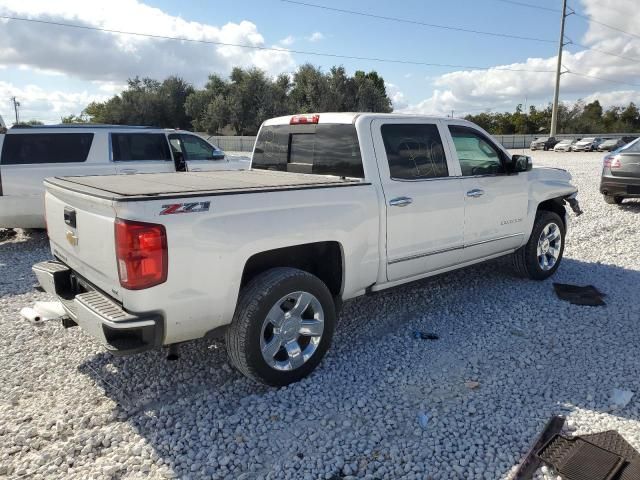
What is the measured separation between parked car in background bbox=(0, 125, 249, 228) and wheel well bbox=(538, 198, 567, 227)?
604 cm

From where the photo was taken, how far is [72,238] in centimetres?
354

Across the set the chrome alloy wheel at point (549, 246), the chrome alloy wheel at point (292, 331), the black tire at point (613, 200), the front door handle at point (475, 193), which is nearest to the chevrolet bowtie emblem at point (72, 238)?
the chrome alloy wheel at point (292, 331)

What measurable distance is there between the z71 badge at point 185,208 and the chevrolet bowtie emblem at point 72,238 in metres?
0.95

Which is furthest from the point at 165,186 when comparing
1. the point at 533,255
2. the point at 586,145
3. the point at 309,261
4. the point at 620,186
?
the point at 586,145

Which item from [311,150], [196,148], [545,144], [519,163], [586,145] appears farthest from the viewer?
[545,144]

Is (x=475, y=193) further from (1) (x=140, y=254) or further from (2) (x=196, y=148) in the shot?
(2) (x=196, y=148)

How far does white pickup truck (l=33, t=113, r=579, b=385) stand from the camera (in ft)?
9.80

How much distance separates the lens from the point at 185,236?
2994mm

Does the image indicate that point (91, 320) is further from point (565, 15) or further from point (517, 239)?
point (565, 15)

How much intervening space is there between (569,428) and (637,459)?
0.40 meters

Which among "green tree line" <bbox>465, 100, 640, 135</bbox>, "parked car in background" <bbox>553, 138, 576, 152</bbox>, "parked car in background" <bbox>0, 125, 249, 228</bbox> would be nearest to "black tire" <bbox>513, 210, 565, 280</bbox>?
"parked car in background" <bbox>0, 125, 249, 228</bbox>

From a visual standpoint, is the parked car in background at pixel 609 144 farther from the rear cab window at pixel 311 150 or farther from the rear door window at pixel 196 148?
the rear cab window at pixel 311 150

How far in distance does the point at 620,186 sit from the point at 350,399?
923 centimetres

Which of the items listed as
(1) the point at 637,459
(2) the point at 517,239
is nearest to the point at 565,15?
(2) the point at 517,239
